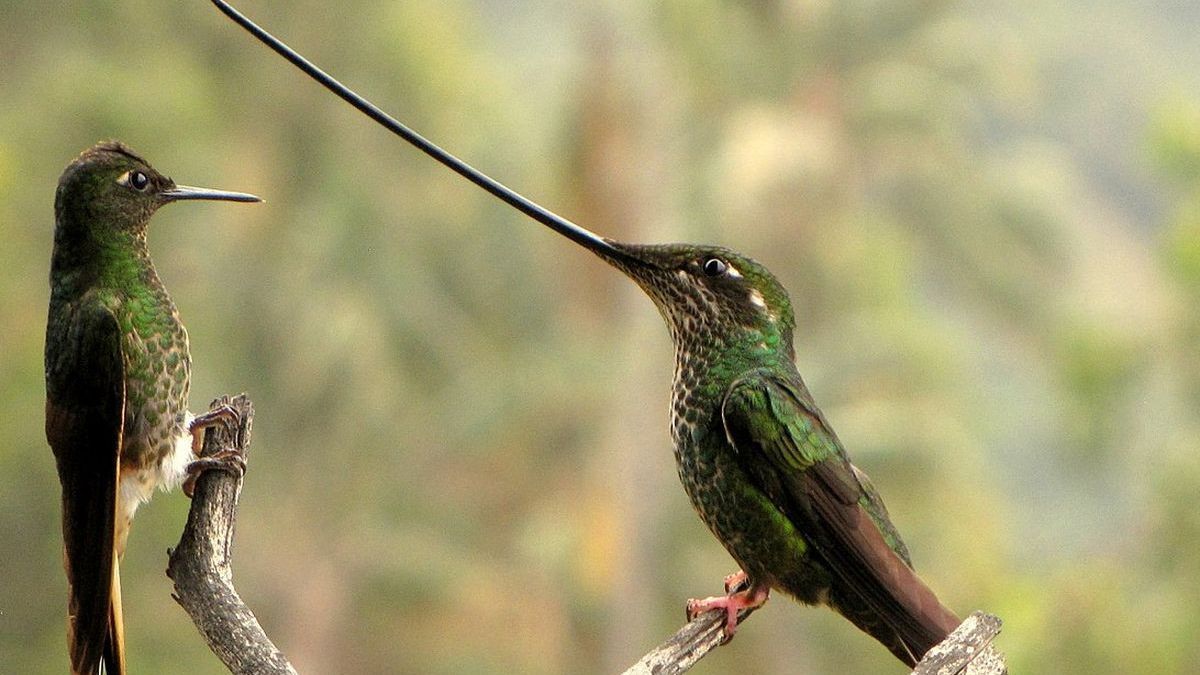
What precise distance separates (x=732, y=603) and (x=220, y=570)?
0.57m

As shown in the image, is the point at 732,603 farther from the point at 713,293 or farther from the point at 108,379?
the point at 108,379

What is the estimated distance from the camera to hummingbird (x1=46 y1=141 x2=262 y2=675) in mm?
1651

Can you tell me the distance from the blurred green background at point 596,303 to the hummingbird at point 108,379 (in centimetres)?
1158

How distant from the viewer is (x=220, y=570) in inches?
69.4

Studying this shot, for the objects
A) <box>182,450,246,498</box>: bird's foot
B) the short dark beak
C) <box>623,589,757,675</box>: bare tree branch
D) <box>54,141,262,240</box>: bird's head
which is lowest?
<box>623,589,757,675</box>: bare tree branch

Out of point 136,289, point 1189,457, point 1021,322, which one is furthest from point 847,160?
point 136,289

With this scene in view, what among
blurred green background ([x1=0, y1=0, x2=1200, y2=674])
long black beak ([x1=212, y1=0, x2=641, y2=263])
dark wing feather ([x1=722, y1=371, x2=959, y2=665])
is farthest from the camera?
blurred green background ([x1=0, y1=0, x2=1200, y2=674])

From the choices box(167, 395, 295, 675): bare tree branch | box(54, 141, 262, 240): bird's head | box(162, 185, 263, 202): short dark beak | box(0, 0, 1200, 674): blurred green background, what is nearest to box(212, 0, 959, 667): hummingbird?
box(162, 185, 263, 202): short dark beak

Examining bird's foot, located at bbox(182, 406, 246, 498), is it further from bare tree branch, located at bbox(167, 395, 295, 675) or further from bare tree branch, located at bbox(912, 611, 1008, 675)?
bare tree branch, located at bbox(912, 611, 1008, 675)

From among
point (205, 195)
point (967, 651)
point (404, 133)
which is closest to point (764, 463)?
point (967, 651)

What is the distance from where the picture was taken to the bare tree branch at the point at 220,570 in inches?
66.9

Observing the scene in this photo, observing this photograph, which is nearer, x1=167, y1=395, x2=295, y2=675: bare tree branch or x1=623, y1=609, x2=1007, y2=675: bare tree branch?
x1=623, y1=609, x2=1007, y2=675: bare tree branch

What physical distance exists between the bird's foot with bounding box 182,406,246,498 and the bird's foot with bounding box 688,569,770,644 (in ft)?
1.75

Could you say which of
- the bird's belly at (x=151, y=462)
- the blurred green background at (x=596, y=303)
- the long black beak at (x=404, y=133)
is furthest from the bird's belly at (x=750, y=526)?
the blurred green background at (x=596, y=303)
